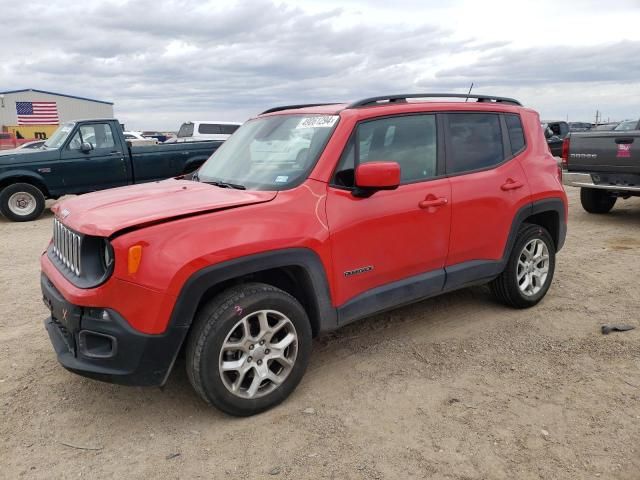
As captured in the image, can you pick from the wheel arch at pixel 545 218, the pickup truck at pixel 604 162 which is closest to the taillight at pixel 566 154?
the pickup truck at pixel 604 162

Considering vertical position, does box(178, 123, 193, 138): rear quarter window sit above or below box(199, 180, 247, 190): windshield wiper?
above

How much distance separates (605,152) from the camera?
8289 millimetres

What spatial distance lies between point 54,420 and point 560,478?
276cm

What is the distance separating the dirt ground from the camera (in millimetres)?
2699

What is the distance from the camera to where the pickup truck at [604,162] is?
7.93 m

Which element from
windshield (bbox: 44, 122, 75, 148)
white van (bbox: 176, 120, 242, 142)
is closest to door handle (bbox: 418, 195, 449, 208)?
windshield (bbox: 44, 122, 75, 148)

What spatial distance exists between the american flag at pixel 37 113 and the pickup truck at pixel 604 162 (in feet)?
157

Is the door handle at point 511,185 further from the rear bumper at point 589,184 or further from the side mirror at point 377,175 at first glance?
the rear bumper at point 589,184

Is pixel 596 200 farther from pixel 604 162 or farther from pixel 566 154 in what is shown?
pixel 604 162

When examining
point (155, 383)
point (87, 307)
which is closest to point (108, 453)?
point (155, 383)

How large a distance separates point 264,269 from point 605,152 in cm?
720

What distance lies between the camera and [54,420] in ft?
10.3

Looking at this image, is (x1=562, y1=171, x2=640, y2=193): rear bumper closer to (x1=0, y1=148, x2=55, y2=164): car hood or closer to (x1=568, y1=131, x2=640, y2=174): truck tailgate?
(x1=568, y1=131, x2=640, y2=174): truck tailgate

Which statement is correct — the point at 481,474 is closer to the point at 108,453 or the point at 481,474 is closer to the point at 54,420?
the point at 108,453
